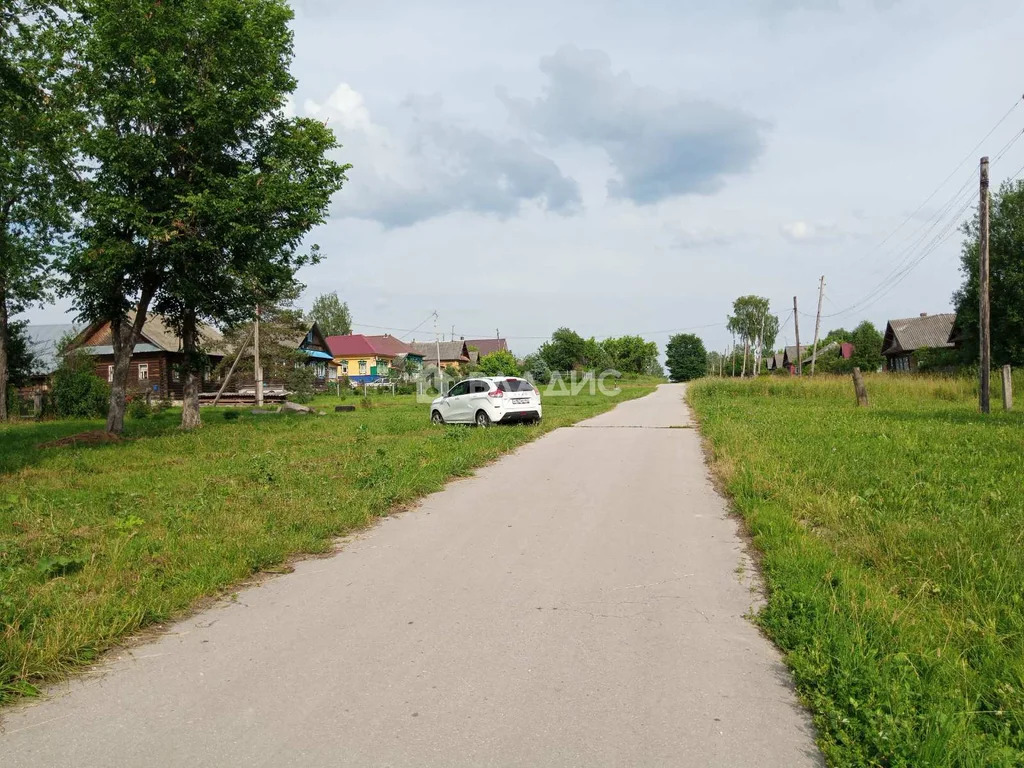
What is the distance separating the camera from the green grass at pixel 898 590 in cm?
306

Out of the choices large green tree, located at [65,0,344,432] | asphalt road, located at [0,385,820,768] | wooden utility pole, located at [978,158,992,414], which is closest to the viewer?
asphalt road, located at [0,385,820,768]

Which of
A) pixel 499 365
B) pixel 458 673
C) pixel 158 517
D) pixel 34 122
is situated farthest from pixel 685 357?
pixel 458 673

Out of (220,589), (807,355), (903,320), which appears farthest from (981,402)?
(807,355)

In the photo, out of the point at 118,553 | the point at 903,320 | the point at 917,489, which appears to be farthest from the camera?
the point at 903,320

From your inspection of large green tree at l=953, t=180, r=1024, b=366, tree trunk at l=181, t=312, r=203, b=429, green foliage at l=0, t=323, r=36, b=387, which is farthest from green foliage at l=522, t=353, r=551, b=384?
tree trunk at l=181, t=312, r=203, b=429

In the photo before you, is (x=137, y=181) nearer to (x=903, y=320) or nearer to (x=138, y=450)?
(x=138, y=450)

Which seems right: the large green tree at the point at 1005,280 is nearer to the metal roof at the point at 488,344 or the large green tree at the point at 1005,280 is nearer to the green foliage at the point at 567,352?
the green foliage at the point at 567,352

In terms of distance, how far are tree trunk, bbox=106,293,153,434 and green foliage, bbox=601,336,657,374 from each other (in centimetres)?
9212

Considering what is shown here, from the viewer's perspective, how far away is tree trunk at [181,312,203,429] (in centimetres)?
2127

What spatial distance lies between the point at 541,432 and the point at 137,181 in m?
13.1

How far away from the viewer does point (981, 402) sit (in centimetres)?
1998

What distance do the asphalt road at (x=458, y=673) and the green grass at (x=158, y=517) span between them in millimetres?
377

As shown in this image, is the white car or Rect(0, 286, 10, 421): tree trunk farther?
Rect(0, 286, 10, 421): tree trunk

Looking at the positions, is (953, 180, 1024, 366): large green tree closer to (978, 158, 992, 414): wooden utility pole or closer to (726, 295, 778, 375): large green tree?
(978, 158, 992, 414): wooden utility pole
